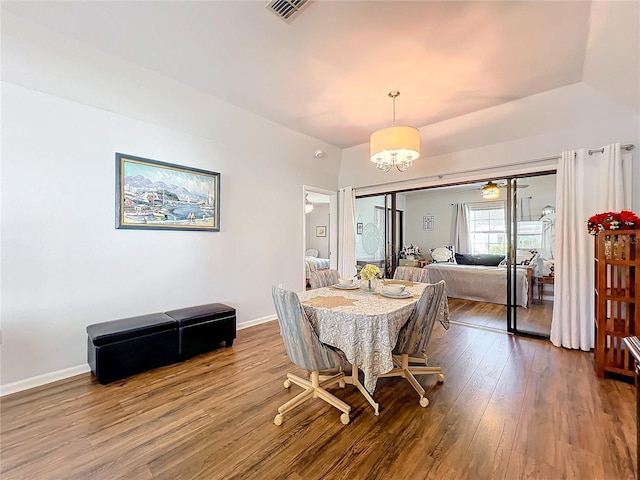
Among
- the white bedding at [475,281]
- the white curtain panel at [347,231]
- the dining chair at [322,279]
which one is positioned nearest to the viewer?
the dining chair at [322,279]

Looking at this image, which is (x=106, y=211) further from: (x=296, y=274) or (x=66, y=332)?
(x=296, y=274)

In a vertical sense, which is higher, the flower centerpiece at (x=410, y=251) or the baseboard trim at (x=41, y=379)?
the flower centerpiece at (x=410, y=251)

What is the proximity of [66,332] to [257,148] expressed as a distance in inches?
118

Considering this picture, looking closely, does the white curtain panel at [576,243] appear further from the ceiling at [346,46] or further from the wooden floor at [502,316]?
the ceiling at [346,46]

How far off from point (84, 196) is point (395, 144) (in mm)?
3040

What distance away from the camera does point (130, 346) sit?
2586 mm

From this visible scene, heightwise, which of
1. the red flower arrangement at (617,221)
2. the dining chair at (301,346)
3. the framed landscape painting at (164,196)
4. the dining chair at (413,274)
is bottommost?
the dining chair at (301,346)

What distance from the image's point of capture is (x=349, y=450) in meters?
1.71

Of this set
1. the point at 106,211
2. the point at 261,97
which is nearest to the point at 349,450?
the point at 106,211

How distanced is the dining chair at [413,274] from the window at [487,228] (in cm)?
341

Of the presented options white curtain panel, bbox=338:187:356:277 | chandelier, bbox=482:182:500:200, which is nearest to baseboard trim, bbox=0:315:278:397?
white curtain panel, bbox=338:187:356:277

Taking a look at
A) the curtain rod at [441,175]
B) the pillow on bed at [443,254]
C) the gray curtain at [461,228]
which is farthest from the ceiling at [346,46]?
the pillow on bed at [443,254]

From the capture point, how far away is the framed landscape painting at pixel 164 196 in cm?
293

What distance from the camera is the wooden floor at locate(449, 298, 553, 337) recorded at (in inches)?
150
